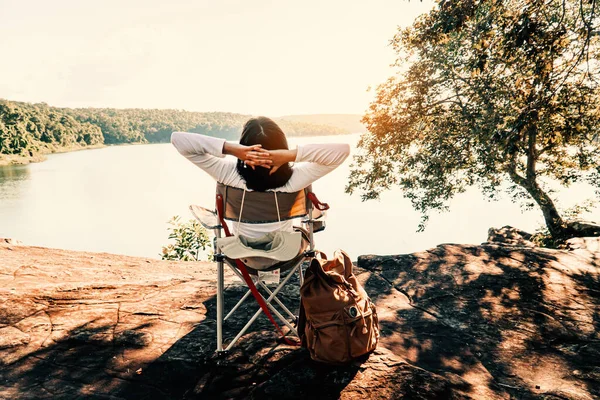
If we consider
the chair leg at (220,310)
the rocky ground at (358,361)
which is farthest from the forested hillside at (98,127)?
the chair leg at (220,310)

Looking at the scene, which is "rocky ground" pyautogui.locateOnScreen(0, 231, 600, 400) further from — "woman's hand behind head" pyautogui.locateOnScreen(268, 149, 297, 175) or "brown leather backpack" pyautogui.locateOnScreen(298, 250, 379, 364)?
"woman's hand behind head" pyautogui.locateOnScreen(268, 149, 297, 175)

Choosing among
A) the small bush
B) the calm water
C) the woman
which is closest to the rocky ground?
the woman

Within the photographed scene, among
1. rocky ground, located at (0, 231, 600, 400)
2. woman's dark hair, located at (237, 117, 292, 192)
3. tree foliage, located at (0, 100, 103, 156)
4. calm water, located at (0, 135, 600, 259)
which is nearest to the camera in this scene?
rocky ground, located at (0, 231, 600, 400)

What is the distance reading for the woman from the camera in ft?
7.64

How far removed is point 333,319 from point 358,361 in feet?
1.09

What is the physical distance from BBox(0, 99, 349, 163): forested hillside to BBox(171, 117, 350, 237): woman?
40.1 meters

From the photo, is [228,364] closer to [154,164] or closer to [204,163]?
[204,163]

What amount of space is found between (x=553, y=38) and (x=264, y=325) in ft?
16.3

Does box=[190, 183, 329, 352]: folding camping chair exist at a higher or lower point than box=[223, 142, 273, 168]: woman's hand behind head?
lower

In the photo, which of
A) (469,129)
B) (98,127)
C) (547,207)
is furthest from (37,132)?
(547,207)

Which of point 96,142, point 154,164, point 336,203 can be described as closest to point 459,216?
point 336,203

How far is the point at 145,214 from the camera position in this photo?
39781mm

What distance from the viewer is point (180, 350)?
247cm

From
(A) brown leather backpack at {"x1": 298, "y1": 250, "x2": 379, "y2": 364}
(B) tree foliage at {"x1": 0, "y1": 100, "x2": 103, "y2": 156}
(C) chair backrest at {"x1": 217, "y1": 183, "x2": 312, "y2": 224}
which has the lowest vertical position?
(B) tree foliage at {"x1": 0, "y1": 100, "x2": 103, "y2": 156}
